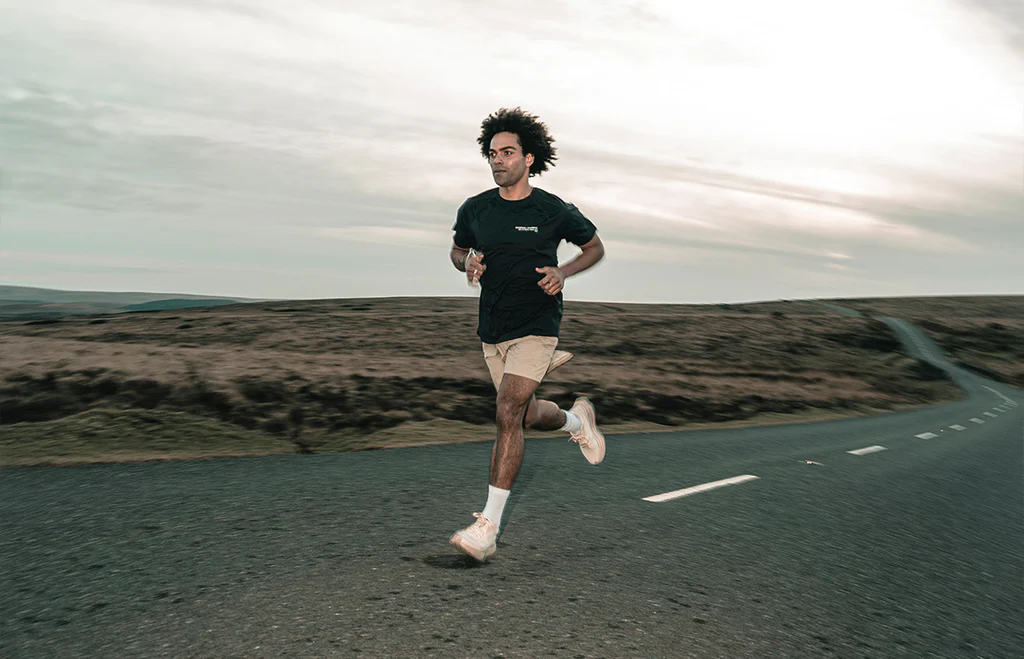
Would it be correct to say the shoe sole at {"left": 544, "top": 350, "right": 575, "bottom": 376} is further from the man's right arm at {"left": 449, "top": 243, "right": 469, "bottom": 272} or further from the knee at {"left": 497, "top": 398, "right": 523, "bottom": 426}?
the man's right arm at {"left": 449, "top": 243, "right": 469, "bottom": 272}

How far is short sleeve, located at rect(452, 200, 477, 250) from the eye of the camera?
5.27m

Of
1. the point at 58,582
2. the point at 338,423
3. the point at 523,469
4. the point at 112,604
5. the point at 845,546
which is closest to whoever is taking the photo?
the point at 112,604

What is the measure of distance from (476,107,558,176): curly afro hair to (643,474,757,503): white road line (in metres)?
2.79

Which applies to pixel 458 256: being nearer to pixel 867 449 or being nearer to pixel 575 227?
pixel 575 227

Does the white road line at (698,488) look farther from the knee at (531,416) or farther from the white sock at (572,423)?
the knee at (531,416)

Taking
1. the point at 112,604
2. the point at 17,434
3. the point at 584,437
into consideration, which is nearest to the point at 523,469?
the point at 584,437

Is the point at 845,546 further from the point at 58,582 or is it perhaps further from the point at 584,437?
the point at 58,582

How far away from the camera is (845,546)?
5828 mm

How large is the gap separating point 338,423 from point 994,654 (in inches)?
362

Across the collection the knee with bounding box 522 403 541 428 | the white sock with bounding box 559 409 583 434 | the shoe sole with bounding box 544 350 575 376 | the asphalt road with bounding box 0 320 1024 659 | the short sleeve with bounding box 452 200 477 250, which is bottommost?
the asphalt road with bounding box 0 320 1024 659

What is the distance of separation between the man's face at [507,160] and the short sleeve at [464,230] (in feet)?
1.02

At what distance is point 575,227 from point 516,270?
0.44 m

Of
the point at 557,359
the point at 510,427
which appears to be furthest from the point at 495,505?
the point at 557,359

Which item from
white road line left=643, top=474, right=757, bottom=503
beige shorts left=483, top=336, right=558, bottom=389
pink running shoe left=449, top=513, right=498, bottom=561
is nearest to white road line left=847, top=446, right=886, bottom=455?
white road line left=643, top=474, right=757, bottom=503
